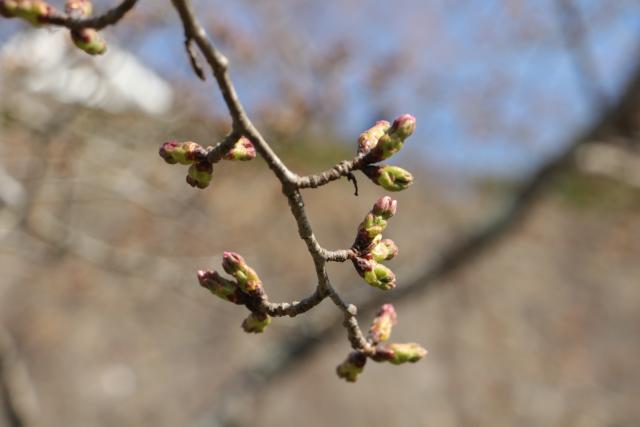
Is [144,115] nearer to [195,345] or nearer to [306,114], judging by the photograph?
[306,114]

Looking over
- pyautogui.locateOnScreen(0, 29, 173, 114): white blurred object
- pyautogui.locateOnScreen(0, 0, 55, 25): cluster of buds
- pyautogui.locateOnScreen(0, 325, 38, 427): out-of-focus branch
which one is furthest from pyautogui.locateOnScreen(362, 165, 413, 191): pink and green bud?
pyautogui.locateOnScreen(0, 325, 38, 427): out-of-focus branch

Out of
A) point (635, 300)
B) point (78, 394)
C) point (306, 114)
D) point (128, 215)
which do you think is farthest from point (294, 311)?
point (635, 300)

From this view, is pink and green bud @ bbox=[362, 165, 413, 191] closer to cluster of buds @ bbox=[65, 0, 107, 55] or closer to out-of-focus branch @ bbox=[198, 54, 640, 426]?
cluster of buds @ bbox=[65, 0, 107, 55]

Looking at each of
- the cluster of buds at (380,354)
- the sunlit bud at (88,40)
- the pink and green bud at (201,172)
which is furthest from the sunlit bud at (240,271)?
the sunlit bud at (88,40)

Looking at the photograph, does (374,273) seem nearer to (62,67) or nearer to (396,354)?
(396,354)

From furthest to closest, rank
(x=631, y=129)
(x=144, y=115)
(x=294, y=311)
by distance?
1. (x=631, y=129)
2. (x=144, y=115)
3. (x=294, y=311)
